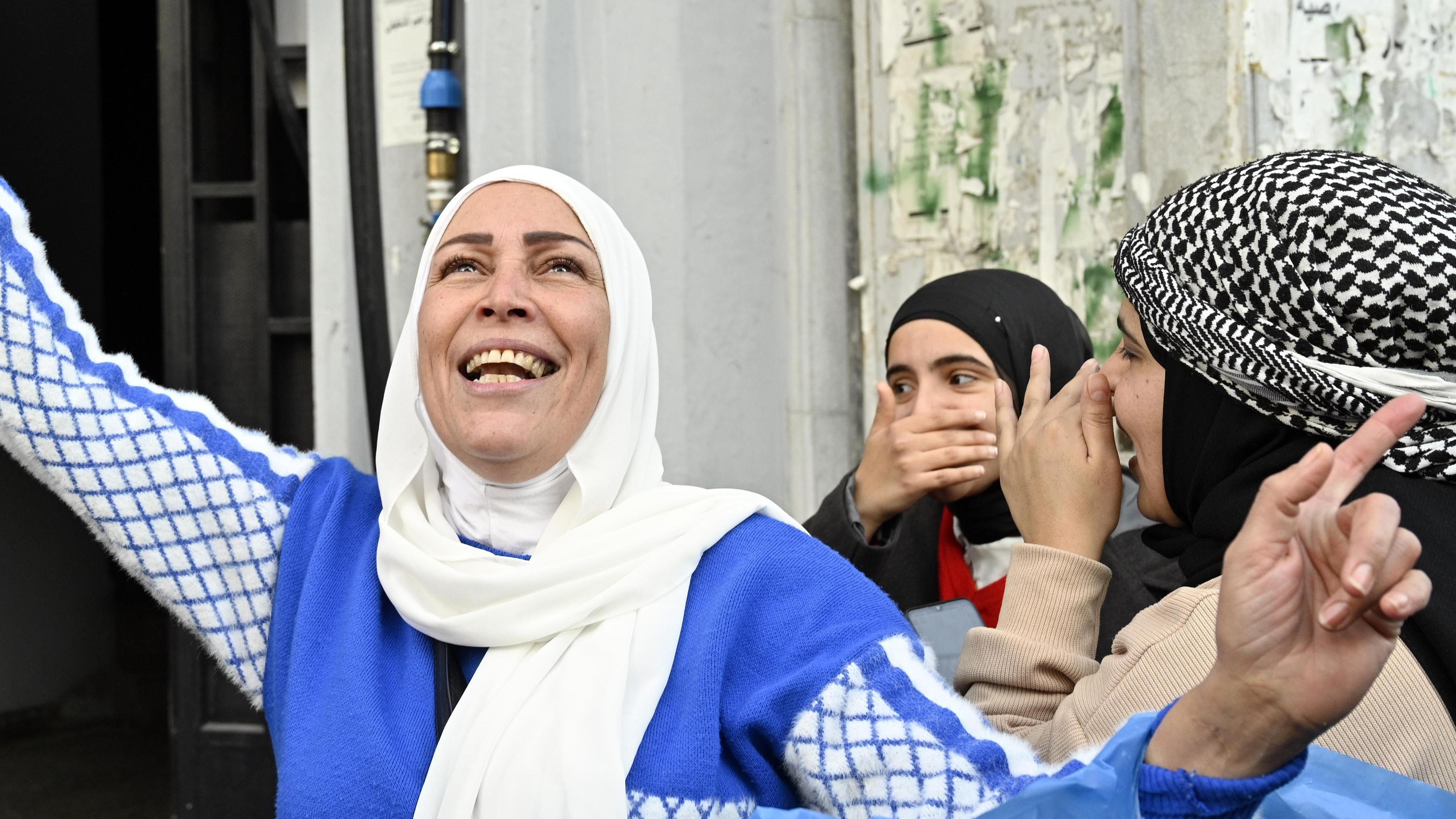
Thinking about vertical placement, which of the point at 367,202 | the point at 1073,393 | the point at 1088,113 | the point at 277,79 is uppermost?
the point at 277,79

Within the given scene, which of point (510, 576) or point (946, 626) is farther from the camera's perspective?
point (946, 626)

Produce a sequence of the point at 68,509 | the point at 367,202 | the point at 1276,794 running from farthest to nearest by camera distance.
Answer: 1. the point at 68,509
2. the point at 367,202
3. the point at 1276,794

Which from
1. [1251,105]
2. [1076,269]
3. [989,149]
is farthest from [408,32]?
[1251,105]

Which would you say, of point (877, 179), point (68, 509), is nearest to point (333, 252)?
point (877, 179)

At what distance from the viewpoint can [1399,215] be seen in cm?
145

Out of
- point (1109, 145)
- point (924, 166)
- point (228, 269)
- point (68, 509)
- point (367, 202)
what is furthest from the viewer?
point (68, 509)

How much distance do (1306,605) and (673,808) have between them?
75 centimetres

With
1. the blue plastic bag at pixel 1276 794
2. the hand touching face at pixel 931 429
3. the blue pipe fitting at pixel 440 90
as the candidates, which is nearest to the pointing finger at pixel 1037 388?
the hand touching face at pixel 931 429

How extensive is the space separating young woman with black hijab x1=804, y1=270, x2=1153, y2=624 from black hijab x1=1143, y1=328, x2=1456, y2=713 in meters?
0.62

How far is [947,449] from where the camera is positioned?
2457 mm

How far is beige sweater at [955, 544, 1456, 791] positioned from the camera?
135 cm

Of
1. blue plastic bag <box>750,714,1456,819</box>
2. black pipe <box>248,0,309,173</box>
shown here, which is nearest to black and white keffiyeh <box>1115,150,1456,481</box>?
blue plastic bag <box>750,714,1456,819</box>

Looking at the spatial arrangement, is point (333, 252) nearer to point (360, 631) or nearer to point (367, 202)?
point (367, 202)

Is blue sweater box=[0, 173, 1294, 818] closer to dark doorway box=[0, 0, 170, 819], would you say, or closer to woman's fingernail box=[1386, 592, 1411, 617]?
woman's fingernail box=[1386, 592, 1411, 617]
